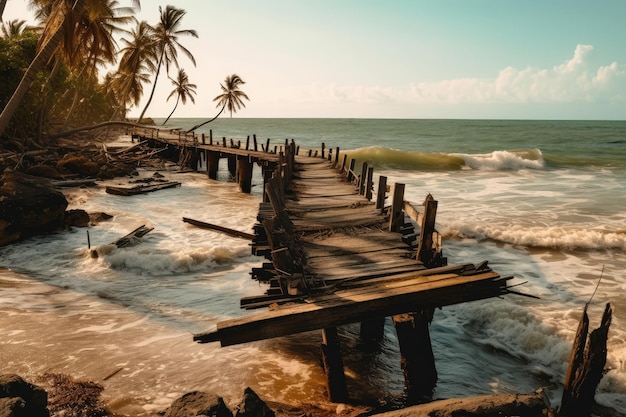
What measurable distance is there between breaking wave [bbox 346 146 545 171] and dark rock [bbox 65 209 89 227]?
26.1 metres

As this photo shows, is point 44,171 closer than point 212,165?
Yes

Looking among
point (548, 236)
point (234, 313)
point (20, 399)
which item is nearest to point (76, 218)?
point (234, 313)

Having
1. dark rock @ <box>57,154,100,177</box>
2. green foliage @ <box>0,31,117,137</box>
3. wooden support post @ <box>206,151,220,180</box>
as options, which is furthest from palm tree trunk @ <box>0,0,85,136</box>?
wooden support post @ <box>206,151,220,180</box>

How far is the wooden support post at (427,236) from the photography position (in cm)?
667

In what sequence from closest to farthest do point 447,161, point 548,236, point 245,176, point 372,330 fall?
1. point 372,330
2. point 548,236
3. point 245,176
4. point 447,161

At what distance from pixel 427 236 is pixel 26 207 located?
38.9ft

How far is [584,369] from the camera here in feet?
16.3

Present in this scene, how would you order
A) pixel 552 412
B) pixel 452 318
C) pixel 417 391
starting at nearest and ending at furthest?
pixel 552 412 < pixel 417 391 < pixel 452 318

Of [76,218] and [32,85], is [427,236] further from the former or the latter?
[32,85]

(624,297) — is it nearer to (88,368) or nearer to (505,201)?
(88,368)

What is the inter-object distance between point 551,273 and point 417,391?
730cm

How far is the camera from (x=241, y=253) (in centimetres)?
1241

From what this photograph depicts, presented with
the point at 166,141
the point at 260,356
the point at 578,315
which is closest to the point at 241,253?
the point at 260,356

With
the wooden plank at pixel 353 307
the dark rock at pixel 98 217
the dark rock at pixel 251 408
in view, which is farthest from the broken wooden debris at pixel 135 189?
the dark rock at pixel 251 408
